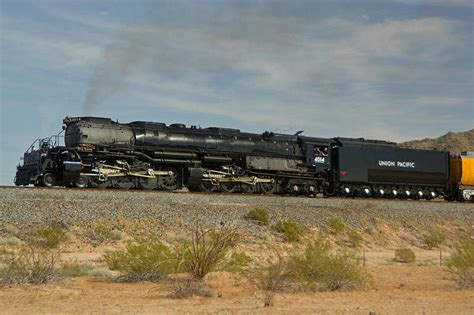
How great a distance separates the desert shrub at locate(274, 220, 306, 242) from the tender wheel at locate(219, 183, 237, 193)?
7.66 meters

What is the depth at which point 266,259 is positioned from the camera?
21.2m

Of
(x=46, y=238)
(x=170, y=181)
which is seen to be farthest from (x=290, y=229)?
(x=46, y=238)

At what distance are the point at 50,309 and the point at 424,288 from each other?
9902 millimetres

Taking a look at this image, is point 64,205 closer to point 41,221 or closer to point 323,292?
point 41,221

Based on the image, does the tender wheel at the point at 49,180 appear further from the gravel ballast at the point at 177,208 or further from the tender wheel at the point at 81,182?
the gravel ballast at the point at 177,208

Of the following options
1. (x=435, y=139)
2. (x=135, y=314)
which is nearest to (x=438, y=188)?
(x=135, y=314)

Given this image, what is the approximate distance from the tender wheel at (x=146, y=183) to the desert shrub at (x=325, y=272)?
15053mm

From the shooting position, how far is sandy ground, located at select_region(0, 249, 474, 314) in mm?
12008

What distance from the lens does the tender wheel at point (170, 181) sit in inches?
1221

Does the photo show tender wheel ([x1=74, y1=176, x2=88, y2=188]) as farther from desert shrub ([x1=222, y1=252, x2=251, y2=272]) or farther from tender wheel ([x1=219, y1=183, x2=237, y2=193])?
desert shrub ([x1=222, y1=252, x2=251, y2=272])

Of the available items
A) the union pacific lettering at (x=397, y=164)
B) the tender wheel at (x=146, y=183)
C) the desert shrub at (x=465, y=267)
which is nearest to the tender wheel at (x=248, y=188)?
the tender wheel at (x=146, y=183)

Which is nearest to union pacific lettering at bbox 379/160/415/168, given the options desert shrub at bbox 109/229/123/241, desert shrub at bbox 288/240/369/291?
desert shrub at bbox 109/229/123/241

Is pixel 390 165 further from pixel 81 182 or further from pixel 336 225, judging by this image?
pixel 81 182

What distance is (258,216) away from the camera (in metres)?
26.4
